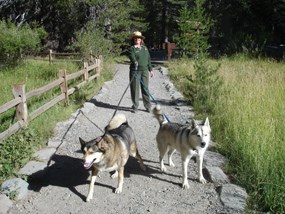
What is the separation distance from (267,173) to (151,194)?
5.12ft

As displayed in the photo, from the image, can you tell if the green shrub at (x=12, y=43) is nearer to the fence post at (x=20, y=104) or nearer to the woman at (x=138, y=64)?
the woman at (x=138, y=64)

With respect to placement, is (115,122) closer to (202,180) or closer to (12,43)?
(202,180)

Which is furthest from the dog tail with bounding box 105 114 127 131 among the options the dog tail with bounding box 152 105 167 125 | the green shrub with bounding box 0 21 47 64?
the green shrub with bounding box 0 21 47 64

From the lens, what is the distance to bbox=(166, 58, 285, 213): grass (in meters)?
4.48

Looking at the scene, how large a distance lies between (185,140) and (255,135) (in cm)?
134

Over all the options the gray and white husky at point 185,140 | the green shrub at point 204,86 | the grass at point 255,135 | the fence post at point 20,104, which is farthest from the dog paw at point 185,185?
the green shrub at point 204,86

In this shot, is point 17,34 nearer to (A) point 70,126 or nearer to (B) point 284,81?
(A) point 70,126

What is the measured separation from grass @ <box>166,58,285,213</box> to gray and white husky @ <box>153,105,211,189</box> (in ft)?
2.37

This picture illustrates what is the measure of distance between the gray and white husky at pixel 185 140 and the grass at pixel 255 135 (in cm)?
72

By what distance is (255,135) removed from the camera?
5594 millimetres

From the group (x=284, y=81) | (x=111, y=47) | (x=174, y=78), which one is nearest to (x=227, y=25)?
(x=111, y=47)

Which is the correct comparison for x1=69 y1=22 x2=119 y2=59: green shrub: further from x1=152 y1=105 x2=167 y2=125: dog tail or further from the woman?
x1=152 y1=105 x2=167 y2=125: dog tail

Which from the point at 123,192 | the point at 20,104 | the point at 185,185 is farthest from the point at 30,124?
the point at 185,185

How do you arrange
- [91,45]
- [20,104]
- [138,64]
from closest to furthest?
[20,104], [138,64], [91,45]
